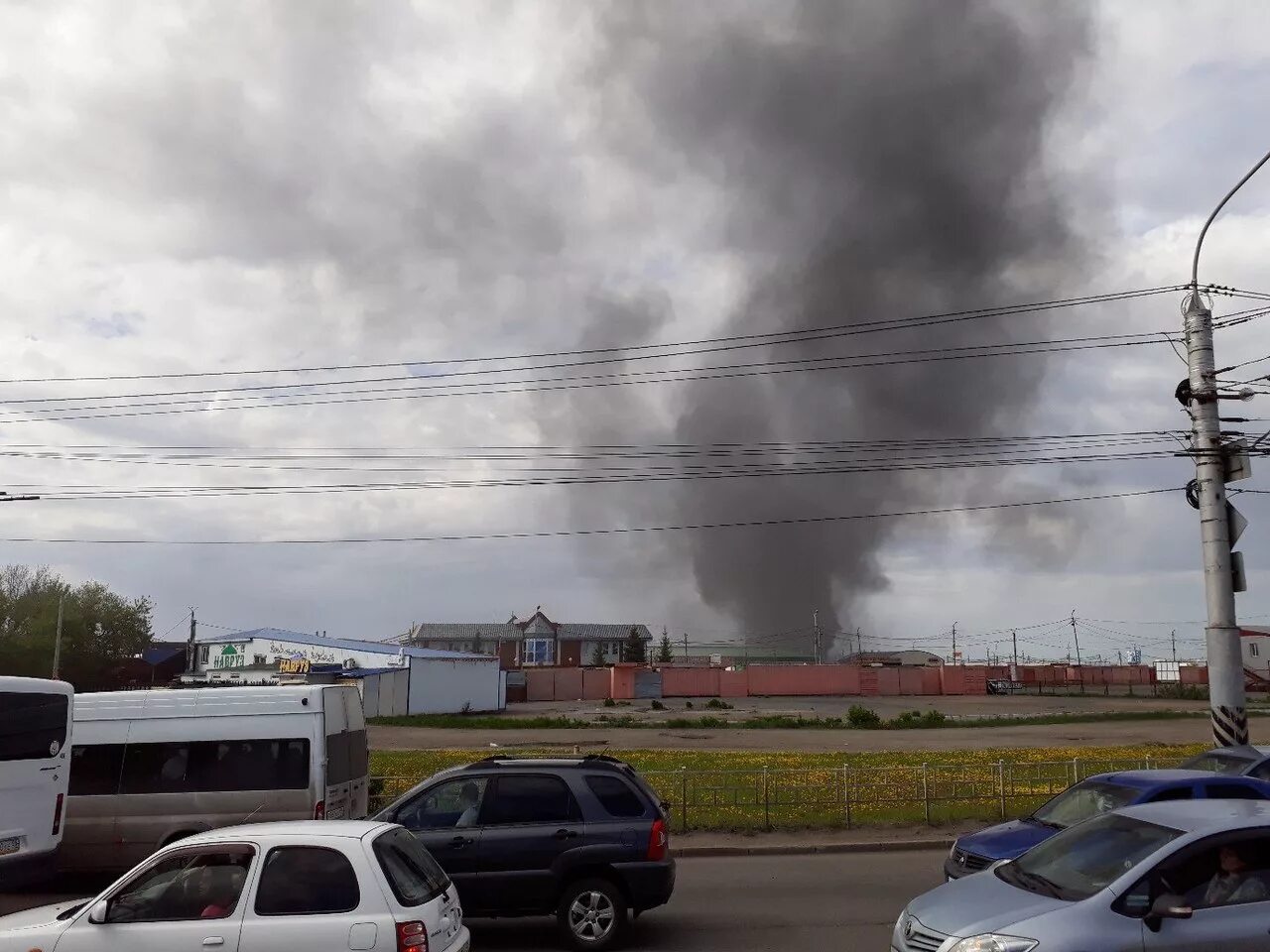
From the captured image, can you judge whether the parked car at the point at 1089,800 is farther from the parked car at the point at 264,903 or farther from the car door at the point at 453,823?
the parked car at the point at 264,903

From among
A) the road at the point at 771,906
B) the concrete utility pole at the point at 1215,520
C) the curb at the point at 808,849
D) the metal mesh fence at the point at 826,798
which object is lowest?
the curb at the point at 808,849

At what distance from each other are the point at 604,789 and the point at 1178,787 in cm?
605

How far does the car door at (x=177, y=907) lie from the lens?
19.8 feet

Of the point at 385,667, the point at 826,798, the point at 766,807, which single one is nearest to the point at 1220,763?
the point at 826,798

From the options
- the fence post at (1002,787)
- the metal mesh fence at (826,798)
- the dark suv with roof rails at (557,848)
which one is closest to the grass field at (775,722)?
the metal mesh fence at (826,798)

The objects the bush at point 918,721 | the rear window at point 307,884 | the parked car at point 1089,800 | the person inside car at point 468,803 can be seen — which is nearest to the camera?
the rear window at point 307,884

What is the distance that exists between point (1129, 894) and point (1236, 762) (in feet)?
28.8

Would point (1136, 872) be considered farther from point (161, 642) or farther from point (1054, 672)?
point (1054, 672)

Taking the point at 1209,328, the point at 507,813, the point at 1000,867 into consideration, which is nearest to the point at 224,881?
the point at 507,813

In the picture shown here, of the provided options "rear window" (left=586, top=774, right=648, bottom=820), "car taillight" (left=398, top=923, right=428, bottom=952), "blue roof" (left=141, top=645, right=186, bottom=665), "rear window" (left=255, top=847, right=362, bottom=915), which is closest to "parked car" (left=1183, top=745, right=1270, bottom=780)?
"rear window" (left=586, top=774, right=648, bottom=820)

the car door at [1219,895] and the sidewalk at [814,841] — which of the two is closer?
the car door at [1219,895]

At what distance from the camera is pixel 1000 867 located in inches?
294

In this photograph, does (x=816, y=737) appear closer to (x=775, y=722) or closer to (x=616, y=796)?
(x=775, y=722)

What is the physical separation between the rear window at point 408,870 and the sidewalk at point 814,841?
891cm
